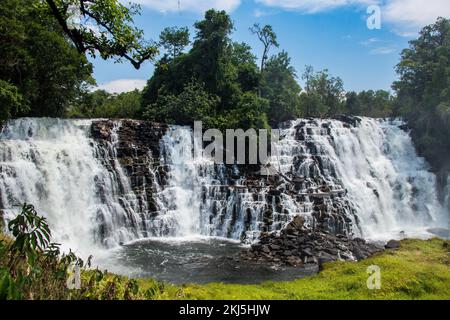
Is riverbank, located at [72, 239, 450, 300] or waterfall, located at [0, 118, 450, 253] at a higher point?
waterfall, located at [0, 118, 450, 253]

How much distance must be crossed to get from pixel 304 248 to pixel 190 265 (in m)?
5.37

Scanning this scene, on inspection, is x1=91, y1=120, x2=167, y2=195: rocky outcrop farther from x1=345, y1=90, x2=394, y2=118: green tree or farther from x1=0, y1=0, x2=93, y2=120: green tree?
x1=345, y1=90, x2=394, y2=118: green tree

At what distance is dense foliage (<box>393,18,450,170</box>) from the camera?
29.0m

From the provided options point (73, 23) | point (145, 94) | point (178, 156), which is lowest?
point (178, 156)

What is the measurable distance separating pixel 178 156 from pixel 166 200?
10.6 feet

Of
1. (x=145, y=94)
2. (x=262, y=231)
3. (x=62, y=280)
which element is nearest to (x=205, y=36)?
(x=145, y=94)

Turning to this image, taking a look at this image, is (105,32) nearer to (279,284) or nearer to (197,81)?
(279,284)

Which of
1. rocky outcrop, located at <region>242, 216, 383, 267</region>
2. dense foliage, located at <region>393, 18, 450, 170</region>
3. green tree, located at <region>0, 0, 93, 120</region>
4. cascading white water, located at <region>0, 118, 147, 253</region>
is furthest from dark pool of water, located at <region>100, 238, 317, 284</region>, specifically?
dense foliage, located at <region>393, 18, 450, 170</region>

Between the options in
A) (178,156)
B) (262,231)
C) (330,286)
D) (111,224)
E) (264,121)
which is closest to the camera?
(330,286)

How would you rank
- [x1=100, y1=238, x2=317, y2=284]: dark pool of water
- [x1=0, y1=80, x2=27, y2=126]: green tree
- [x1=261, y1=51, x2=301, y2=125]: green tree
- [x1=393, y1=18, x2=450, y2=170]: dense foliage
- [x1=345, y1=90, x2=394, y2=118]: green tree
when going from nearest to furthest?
[x1=100, y1=238, x2=317, y2=284]: dark pool of water
[x1=0, y1=80, x2=27, y2=126]: green tree
[x1=393, y1=18, x2=450, y2=170]: dense foliage
[x1=261, y1=51, x2=301, y2=125]: green tree
[x1=345, y1=90, x2=394, y2=118]: green tree

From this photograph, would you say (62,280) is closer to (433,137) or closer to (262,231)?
(262,231)

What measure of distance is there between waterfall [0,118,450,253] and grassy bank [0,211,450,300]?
8.95 metres
